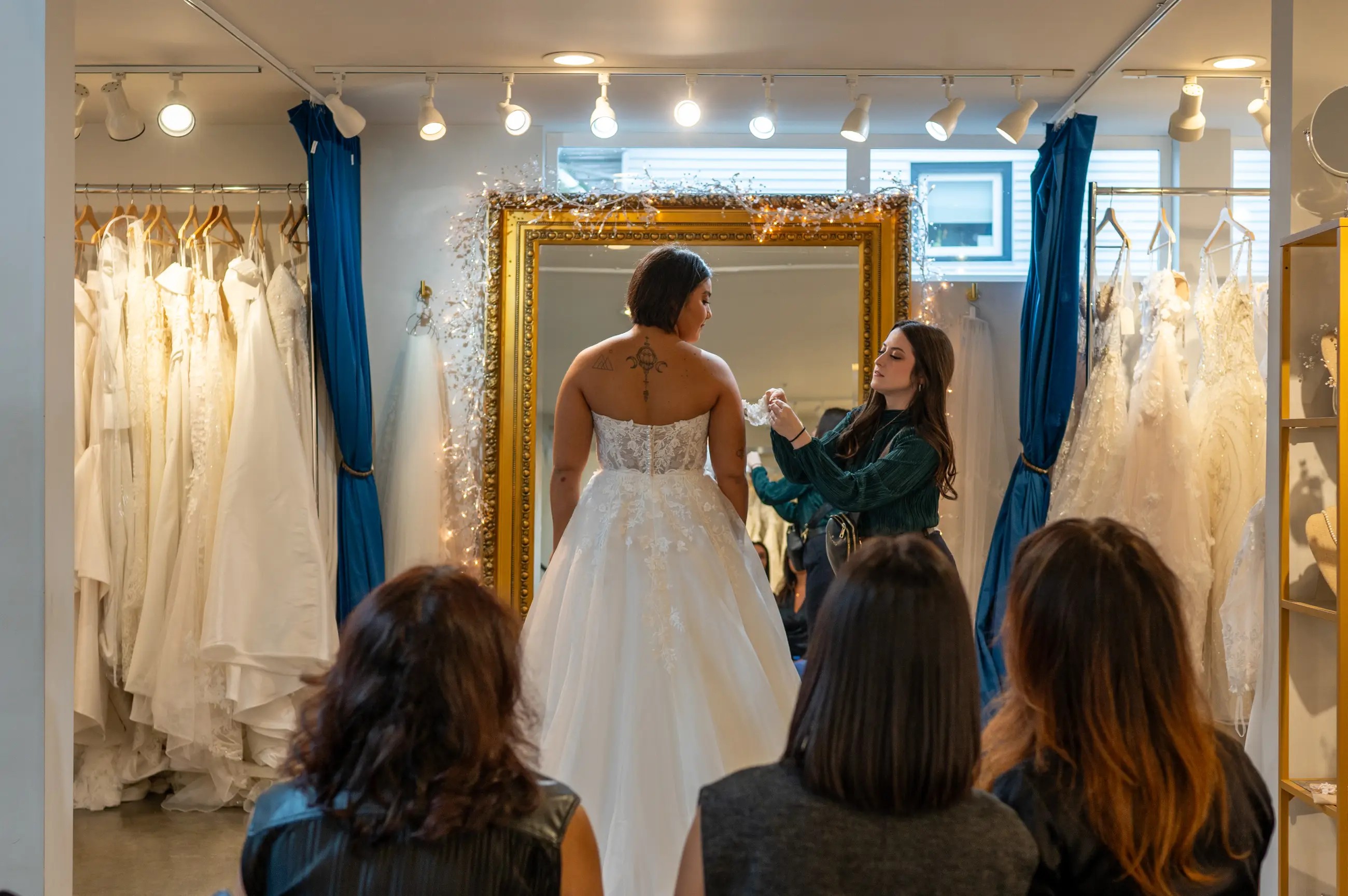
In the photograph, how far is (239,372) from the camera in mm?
4074

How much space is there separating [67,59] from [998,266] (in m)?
3.38

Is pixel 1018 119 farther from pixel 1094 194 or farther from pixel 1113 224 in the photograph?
pixel 1113 224

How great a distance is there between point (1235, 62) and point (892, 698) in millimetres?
3330

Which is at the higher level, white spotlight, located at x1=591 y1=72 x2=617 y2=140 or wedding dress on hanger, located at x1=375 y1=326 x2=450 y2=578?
white spotlight, located at x1=591 y1=72 x2=617 y2=140

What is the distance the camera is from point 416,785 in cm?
123

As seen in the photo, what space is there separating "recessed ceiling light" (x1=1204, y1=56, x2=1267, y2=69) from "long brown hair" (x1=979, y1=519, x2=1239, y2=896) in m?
2.88

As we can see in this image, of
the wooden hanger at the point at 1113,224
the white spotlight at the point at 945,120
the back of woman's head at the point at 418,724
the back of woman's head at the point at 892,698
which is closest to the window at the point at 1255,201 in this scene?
the wooden hanger at the point at 1113,224

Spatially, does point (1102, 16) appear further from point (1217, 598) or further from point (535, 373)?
point (535, 373)

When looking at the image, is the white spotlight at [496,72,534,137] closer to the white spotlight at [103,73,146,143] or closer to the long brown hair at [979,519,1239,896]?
the white spotlight at [103,73,146,143]

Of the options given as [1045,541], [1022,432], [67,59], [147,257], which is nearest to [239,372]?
[147,257]

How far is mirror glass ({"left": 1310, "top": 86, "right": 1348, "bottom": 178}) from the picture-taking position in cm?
260

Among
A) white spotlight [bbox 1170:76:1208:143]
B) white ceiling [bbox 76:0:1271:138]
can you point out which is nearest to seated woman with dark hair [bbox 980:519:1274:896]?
white ceiling [bbox 76:0:1271:138]

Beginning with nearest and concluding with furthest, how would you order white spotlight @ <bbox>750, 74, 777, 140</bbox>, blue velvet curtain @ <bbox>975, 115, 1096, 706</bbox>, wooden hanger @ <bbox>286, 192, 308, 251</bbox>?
white spotlight @ <bbox>750, 74, 777, 140</bbox>, blue velvet curtain @ <bbox>975, 115, 1096, 706</bbox>, wooden hanger @ <bbox>286, 192, 308, 251</bbox>

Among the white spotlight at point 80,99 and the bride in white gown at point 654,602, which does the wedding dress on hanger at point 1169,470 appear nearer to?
the bride in white gown at point 654,602
